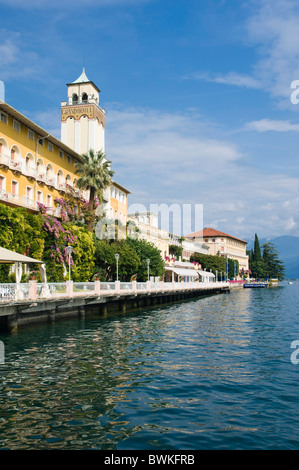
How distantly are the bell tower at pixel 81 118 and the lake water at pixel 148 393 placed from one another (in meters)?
44.5

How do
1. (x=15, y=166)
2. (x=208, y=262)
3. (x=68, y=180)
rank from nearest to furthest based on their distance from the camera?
(x=15, y=166) → (x=68, y=180) → (x=208, y=262)

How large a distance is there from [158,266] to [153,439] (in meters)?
45.2

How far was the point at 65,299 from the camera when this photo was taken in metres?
26.3

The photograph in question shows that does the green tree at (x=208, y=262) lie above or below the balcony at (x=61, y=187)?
below

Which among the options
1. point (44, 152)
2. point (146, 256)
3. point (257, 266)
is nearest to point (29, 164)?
point (44, 152)

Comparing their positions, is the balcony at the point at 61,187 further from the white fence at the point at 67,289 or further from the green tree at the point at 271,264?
the green tree at the point at 271,264

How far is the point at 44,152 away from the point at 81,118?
22.0 metres

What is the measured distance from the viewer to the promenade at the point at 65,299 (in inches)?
A: 862

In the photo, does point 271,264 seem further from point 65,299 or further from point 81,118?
point 65,299

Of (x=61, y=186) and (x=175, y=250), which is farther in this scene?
(x=175, y=250)

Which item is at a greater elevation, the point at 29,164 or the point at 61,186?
the point at 29,164

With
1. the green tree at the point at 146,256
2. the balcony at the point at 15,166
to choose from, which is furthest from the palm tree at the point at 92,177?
the green tree at the point at 146,256

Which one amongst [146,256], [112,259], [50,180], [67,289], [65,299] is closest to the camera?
[65,299]
